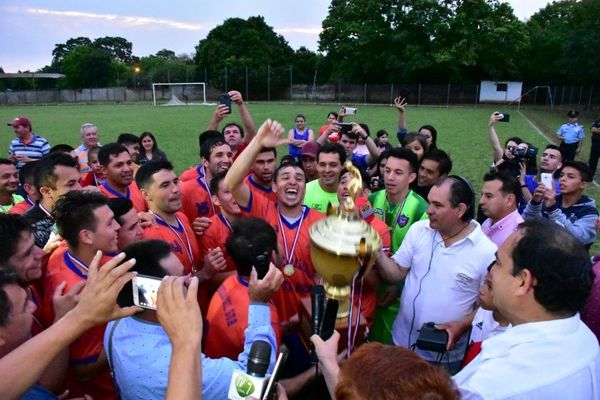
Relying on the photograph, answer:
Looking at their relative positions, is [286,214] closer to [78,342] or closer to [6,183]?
[78,342]

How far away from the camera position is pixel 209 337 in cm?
290

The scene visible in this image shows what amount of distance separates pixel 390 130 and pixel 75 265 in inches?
868

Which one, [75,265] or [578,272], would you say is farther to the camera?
[75,265]

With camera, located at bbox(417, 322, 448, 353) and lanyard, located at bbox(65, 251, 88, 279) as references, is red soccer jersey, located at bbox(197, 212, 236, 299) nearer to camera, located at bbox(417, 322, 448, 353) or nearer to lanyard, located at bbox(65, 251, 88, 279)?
lanyard, located at bbox(65, 251, 88, 279)

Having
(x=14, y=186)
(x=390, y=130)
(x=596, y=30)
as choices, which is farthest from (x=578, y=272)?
(x=596, y=30)

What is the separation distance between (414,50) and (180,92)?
89.4 feet

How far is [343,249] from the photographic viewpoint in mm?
2010

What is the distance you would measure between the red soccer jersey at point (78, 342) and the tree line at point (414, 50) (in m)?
43.9

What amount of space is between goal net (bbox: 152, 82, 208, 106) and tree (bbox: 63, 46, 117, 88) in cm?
1463

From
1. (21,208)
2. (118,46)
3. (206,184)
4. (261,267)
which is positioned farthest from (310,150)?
(118,46)

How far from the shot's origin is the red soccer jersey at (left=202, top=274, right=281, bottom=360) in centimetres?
282

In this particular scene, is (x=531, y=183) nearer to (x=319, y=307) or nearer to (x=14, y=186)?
(x=319, y=307)

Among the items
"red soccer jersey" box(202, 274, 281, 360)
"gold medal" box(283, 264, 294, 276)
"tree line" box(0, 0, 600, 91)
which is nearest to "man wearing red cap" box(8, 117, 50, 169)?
"gold medal" box(283, 264, 294, 276)

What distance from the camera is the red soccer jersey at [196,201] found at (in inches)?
207
